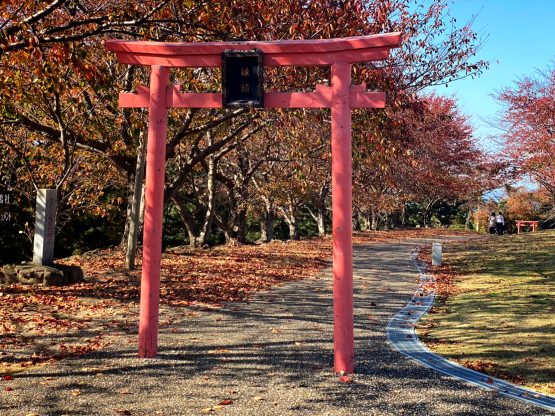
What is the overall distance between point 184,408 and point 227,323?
3.84 meters

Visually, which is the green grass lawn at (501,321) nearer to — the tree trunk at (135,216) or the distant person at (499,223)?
the tree trunk at (135,216)

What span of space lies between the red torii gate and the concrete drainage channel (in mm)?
1142

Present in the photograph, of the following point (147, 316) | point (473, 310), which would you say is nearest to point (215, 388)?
point (147, 316)

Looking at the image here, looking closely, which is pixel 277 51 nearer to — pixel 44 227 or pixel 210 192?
pixel 44 227

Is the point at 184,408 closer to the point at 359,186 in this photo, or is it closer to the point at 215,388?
the point at 215,388

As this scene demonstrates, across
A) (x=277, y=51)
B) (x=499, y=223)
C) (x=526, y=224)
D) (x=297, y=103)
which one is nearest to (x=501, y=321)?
(x=297, y=103)

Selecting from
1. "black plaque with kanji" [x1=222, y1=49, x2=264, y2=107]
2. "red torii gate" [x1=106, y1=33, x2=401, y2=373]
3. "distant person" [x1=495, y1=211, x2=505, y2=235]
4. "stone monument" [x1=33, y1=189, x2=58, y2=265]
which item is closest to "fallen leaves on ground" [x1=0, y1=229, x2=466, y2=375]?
"stone monument" [x1=33, y1=189, x2=58, y2=265]

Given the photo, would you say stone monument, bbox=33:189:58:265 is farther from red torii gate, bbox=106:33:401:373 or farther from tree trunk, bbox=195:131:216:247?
tree trunk, bbox=195:131:216:247

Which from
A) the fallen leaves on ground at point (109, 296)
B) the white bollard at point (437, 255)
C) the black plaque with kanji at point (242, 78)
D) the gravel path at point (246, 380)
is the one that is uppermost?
the black plaque with kanji at point (242, 78)

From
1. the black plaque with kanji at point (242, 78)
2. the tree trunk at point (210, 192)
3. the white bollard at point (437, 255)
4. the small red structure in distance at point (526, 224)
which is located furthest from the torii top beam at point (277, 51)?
the small red structure in distance at point (526, 224)

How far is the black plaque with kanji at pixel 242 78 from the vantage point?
656cm

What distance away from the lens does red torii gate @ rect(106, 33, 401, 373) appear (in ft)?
20.9

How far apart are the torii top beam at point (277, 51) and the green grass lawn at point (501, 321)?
3.86 metres

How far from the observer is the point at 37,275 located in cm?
1174
